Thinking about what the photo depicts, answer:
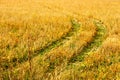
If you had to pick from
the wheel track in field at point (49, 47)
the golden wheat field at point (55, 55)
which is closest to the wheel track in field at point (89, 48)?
the golden wheat field at point (55, 55)

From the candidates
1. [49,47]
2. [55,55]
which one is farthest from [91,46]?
[55,55]

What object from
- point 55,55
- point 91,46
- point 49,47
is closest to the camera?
point 55,55

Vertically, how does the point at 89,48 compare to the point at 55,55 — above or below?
below

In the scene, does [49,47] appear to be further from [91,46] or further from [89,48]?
[91,46]

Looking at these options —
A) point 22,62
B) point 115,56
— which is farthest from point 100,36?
point 22,62

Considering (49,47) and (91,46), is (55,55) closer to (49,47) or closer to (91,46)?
(49,47)

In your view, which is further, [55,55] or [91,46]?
[91,46]

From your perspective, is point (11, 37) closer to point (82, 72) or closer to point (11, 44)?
point (11, 44)

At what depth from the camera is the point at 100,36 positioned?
12523 millimetres

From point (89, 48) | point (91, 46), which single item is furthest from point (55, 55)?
point (91, 46)

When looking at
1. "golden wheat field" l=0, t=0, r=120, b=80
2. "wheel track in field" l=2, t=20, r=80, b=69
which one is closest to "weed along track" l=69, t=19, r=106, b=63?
"golden wheat field" l=0, t=0, r=120, b=80

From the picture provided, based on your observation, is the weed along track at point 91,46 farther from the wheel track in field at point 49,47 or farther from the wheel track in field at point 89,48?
the wheel track in field at point 49,47

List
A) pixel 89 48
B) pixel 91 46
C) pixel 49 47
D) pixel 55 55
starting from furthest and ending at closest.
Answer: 1. pixel 91 46
2. pixel 89 48
3. pixel 49 47
4. pixel 55 55

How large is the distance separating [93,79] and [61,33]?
5621 mm
